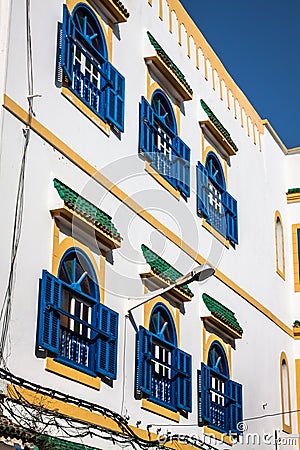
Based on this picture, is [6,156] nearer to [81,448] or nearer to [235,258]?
[81,448]

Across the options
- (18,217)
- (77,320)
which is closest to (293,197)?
(77,320)

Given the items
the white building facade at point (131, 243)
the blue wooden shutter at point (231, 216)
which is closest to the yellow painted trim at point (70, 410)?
the white building facade at point (131, 243)

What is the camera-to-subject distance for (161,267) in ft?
43.0

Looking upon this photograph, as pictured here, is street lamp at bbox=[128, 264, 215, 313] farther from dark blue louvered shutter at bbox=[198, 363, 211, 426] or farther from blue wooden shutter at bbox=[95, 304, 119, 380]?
dark blue louvered shutter at bbox=[198, 363, 211, 426]

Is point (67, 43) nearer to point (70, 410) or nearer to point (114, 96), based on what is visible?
point (114, 96)

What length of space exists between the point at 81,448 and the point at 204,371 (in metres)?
4.23

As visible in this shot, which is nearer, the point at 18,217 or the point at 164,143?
the point at 18,217

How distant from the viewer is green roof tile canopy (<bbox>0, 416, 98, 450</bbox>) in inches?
351

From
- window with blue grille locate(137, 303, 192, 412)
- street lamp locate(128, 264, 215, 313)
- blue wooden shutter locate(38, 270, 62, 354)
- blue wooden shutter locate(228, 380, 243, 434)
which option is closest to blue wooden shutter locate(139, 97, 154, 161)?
street lamp locate(128, 264, 215, 313)

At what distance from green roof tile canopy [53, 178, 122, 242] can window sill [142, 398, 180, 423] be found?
7.32ft

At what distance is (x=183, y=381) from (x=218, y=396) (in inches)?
61.0

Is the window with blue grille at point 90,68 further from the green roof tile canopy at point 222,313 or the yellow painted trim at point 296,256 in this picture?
the yellow painted trim at point 296,256

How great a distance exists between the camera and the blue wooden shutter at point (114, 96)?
40.8ft

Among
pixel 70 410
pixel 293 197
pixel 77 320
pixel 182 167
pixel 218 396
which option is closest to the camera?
pixel 70 410
